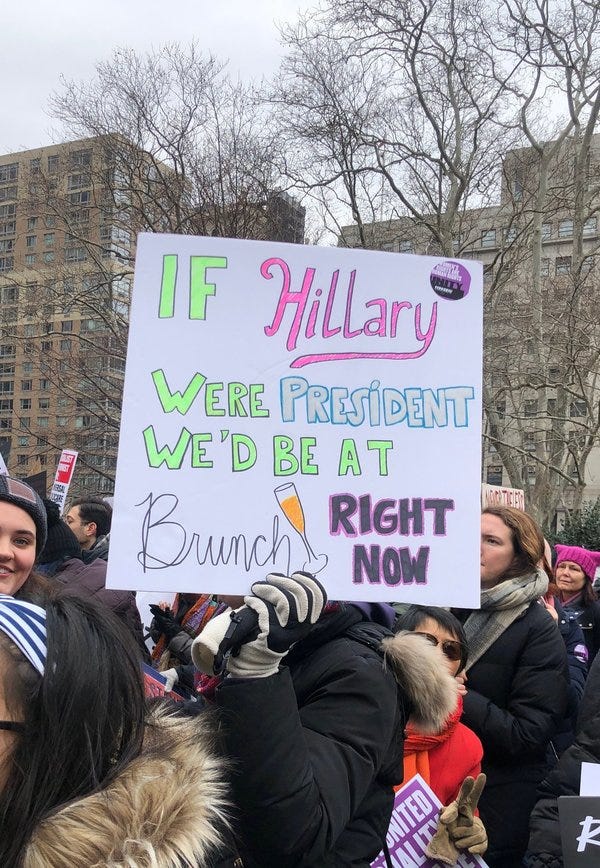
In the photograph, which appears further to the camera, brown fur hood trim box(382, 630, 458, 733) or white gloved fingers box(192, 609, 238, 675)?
brown fur hood trim box(382, 630, 458, 733)

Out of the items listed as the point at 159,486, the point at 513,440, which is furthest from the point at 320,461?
the point at 513,440

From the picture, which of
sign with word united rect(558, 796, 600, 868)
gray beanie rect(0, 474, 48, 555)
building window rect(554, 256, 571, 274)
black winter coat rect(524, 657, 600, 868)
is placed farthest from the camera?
building window rect(554, 256, 571, 274)

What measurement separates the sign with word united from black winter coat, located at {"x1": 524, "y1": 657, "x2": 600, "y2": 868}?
0.87ft

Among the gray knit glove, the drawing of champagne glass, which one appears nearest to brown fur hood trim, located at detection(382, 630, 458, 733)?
the drawing of champagne glass

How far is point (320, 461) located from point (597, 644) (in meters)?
3.30

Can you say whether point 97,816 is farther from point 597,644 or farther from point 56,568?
point 597,644

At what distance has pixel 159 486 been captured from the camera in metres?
1.82

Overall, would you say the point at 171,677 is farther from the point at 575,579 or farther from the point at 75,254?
the point at 75,254

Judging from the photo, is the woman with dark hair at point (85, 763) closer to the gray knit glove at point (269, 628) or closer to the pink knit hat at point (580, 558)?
the gray knit glove at point (269, 628)

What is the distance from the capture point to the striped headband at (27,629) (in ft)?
3.64

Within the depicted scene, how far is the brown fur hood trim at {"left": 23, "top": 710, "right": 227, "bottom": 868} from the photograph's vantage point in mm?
1015

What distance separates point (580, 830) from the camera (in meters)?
1.99

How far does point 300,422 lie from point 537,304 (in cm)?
1639

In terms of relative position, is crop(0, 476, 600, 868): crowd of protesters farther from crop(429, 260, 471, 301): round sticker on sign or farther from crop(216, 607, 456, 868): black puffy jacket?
crop(429, 260, 471, 301): round sticker on sign
